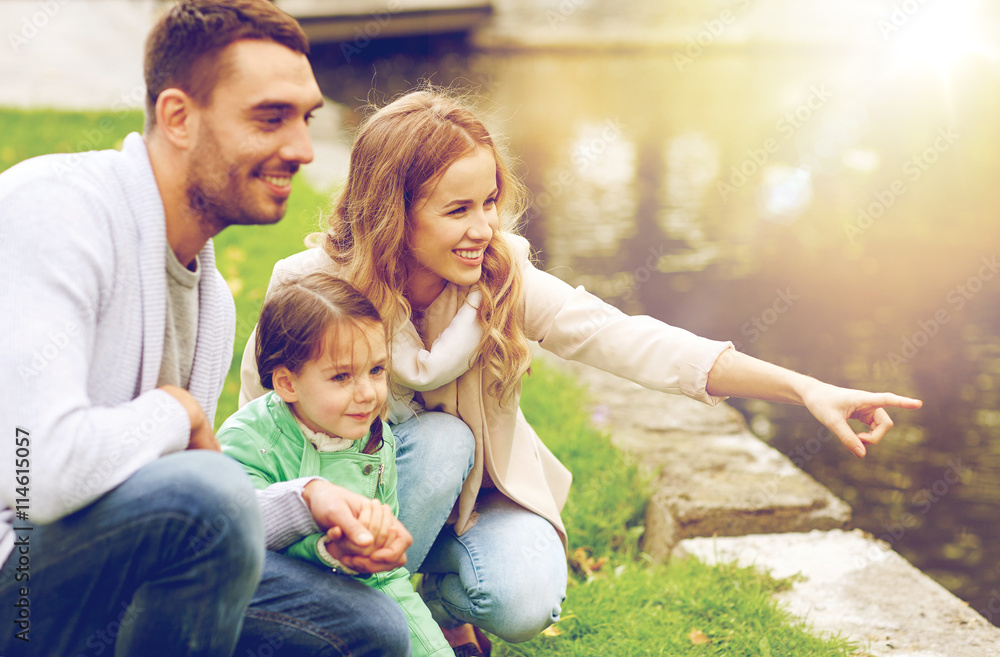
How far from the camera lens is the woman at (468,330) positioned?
1.95 meters

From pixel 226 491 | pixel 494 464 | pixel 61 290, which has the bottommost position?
pixel 494 464

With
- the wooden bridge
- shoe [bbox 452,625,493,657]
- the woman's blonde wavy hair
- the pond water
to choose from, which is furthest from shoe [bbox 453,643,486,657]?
the wooden bridge

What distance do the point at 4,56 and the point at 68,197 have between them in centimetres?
849

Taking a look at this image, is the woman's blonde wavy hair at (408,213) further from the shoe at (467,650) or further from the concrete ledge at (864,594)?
the concrete ledge at (864,594)

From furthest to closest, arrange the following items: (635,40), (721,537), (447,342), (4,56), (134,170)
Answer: (635,40) → (4,56) → (721,537) → (447,342) → (134,170)

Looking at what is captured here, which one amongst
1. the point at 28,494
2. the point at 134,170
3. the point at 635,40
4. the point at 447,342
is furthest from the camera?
the point at 635,40

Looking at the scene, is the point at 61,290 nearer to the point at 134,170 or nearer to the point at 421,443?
the point at 134,170

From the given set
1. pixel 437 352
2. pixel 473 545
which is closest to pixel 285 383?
pixel 437 352

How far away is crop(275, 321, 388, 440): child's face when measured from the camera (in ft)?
5.53

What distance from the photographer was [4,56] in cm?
849

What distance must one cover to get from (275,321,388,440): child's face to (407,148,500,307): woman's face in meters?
0.30

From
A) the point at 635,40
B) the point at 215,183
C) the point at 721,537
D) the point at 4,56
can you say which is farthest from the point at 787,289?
the point at 635,40

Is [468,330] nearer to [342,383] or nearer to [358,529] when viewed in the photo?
[342,383]

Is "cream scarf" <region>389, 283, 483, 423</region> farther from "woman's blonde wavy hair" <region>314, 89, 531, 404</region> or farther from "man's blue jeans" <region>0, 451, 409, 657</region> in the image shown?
"man's blue jeans" <region>0, 451, 409, 657</region>
